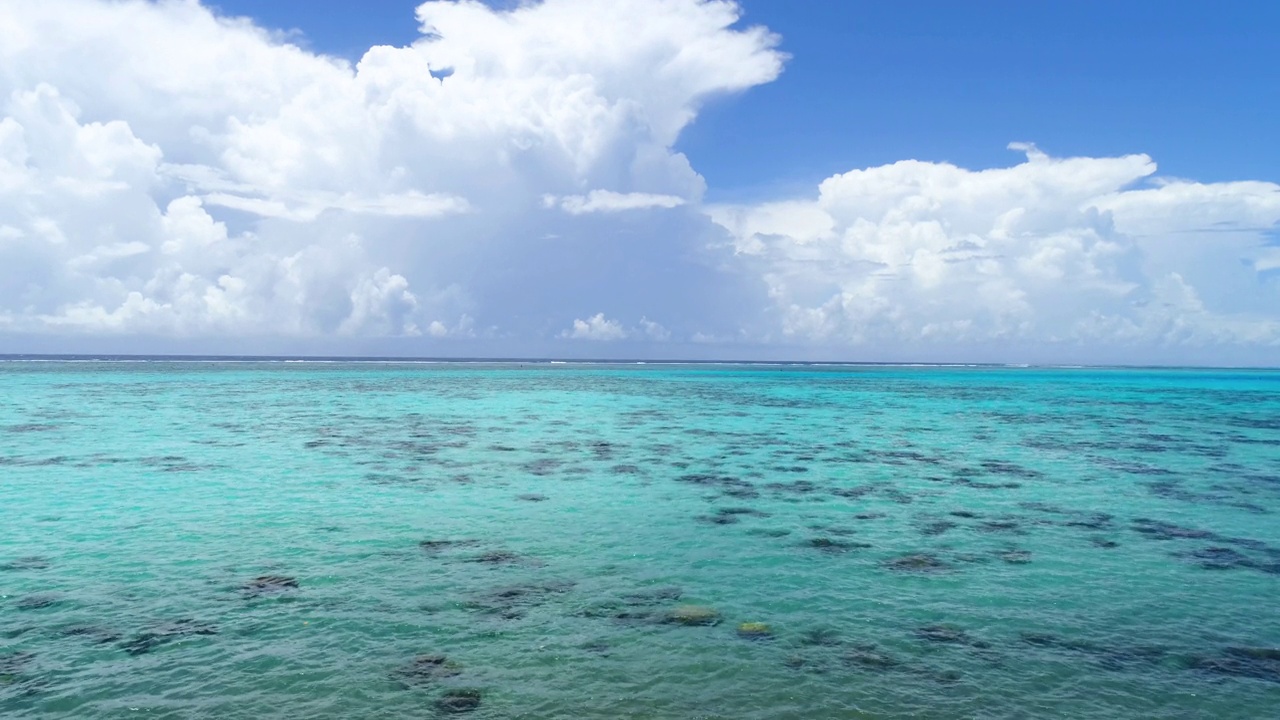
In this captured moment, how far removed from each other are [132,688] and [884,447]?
125 feet

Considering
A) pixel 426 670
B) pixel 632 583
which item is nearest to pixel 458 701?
pixel 426 670

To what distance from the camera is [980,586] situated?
16406 mm

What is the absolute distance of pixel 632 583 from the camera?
16.5 m

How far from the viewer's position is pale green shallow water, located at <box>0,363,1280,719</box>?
11297 mm

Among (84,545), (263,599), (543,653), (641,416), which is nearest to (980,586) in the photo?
(543,653)

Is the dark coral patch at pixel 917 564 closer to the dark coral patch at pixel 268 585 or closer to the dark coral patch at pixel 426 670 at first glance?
the dark coral patch at pixel 426 670

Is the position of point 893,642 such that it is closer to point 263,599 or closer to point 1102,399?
point 263,599

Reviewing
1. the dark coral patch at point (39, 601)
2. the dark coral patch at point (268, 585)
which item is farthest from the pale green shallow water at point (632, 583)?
the dark coral patch at point (268, 585)

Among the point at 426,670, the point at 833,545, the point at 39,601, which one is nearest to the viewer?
the point at 426,670

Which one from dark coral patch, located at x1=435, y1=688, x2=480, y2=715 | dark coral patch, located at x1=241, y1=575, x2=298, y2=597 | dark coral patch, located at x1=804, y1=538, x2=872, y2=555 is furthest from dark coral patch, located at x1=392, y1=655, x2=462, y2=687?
dark coral patch, located at x1=804, y1=538, x2=872, y2=555

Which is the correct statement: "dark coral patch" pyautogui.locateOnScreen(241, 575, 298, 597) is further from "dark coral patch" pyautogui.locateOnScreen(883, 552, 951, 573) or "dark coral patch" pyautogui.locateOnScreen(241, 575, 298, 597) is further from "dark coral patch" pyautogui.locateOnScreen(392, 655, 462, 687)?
"dark coral patch" pyautogui.locateOnScreen(883, 552, 951, 573)

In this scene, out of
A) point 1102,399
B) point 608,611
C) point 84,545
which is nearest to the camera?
point 608,611

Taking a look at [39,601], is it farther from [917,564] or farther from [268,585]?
[917,564]

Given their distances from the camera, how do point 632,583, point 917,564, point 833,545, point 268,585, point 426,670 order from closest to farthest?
point 426,670
point 268,585
point 632,583
point 917,564
point 833,545
